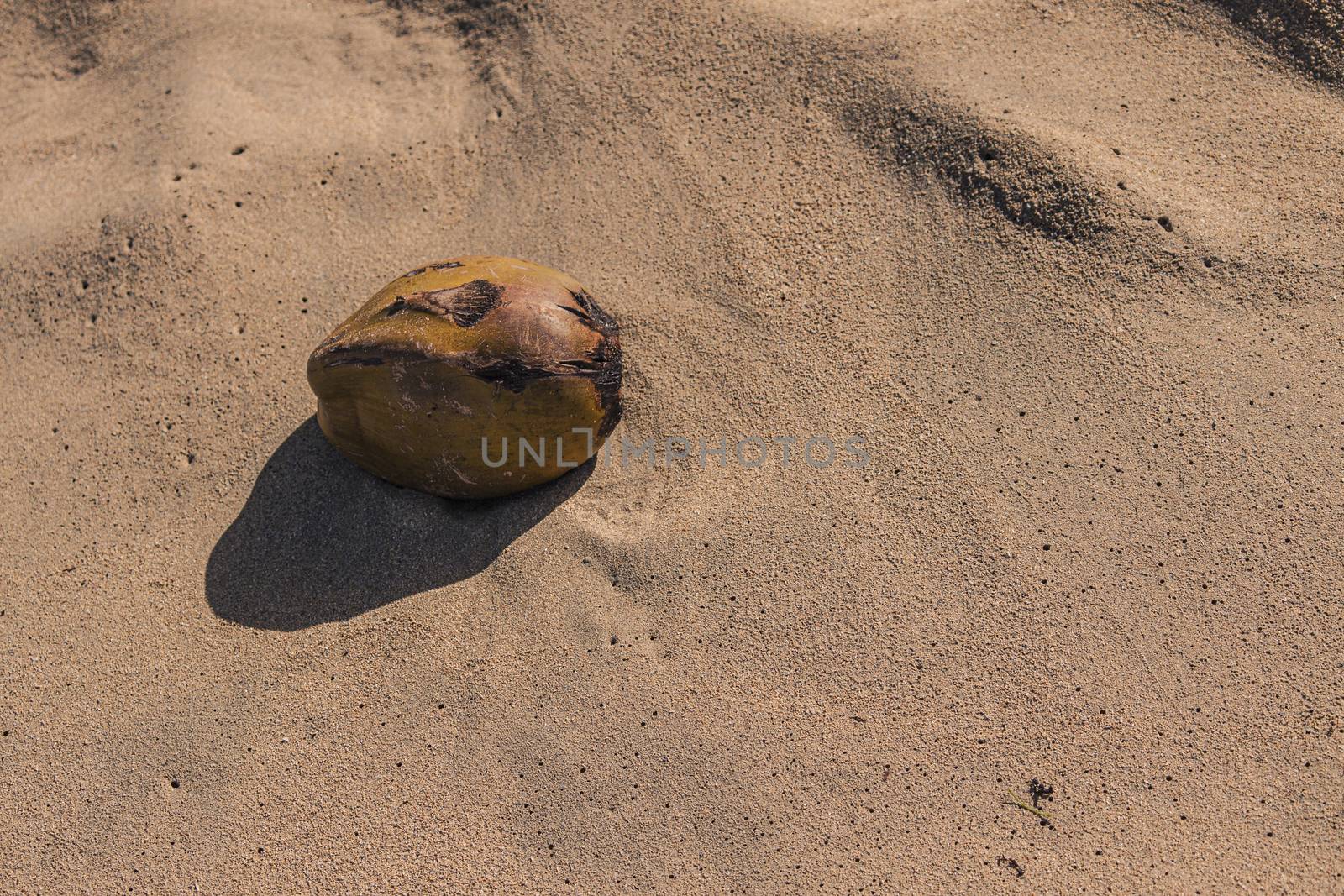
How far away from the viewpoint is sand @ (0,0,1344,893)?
8.87 feet

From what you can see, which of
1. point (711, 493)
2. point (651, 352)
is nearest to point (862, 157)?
point (651, 352)

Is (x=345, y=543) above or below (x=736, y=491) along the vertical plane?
below

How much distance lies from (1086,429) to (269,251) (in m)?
2.99

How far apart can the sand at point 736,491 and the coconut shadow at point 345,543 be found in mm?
13

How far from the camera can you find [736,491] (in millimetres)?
3059

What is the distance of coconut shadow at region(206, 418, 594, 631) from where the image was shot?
3.03 m

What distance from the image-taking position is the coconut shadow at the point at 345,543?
303cm

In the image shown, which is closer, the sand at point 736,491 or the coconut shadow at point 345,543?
the sand at point 736,491

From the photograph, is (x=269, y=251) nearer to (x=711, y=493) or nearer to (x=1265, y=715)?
(x=711, y=493)

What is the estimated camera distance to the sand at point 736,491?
270 cm

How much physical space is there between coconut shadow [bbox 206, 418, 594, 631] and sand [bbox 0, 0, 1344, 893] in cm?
1

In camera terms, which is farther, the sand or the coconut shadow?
the coconut shadow

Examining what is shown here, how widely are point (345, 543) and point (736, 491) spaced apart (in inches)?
51.2

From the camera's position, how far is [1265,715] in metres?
2.69
